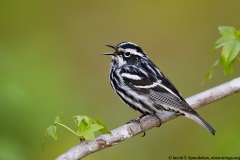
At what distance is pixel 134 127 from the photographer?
20.1ft

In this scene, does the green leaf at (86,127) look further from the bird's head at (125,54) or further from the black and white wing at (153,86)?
the bird's head at (125,54)

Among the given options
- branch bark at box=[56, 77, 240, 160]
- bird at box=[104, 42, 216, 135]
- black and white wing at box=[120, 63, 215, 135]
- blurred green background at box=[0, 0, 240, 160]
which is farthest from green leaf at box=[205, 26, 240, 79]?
black and white wing at box=[120, 63, 215, 135]

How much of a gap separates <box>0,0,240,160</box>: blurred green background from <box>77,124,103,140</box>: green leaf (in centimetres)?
117

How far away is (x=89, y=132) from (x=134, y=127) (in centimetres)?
102

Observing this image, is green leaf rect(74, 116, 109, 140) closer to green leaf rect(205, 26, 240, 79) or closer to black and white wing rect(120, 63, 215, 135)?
green leaf rect(205, 26, 240, 79)

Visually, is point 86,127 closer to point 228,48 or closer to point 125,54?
point 228,48

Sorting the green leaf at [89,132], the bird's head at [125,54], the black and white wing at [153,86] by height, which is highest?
the bird's head at [125,54]

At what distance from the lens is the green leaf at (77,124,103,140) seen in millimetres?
5172

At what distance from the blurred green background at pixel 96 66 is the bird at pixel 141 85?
2.22 ft

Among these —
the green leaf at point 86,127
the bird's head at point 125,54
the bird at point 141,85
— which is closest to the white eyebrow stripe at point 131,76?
the bird at point 141,85

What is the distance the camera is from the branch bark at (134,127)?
5.35 metres

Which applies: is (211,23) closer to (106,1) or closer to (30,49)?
(106,1)

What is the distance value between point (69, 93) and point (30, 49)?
1264mm

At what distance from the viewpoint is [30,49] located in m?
9.20
